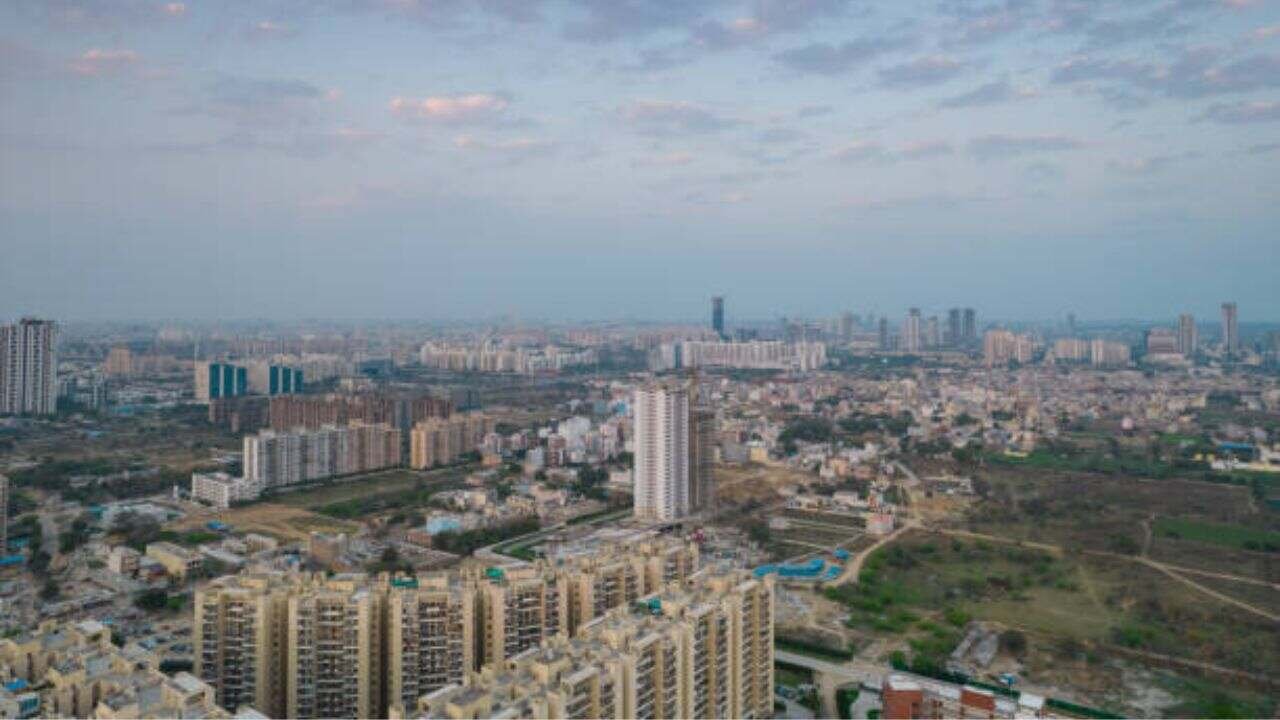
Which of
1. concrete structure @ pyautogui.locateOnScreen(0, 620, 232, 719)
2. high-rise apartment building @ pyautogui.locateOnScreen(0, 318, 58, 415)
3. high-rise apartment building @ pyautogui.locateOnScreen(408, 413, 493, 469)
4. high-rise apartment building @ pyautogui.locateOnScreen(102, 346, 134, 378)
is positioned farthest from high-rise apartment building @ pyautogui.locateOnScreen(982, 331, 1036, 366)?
concrete structure @ pyautogui.locateOnScreen(0, 620, 232, 719)

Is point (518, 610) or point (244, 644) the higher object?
point (518, 610)

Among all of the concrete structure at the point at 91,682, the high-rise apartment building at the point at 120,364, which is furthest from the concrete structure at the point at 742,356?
the concrete structure at the point at 91,682

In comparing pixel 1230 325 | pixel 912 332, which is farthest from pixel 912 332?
pixel 1230 325

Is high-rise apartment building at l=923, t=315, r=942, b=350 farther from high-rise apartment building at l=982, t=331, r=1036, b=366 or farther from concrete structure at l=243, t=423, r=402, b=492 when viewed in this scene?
concrete structure at l=243, t=423, r=402, b=492

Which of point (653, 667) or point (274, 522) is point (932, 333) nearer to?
point (274, 522)

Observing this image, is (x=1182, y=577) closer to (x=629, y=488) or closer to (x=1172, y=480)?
(x=1172, y=480)

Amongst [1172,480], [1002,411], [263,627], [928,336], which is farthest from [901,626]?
[928,336]
